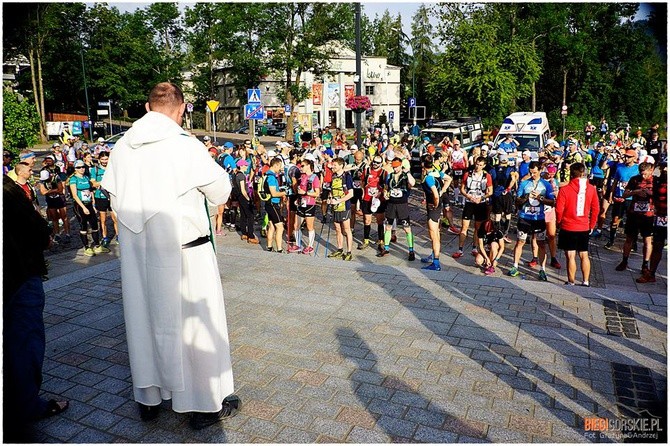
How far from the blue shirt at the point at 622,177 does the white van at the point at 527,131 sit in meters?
8.66

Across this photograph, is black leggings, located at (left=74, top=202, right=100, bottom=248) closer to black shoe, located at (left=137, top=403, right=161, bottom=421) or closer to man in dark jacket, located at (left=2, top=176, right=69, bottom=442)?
man in dark jacket, located at (left=2, top=176, right=69, bottom=442)

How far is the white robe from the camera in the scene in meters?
3.46

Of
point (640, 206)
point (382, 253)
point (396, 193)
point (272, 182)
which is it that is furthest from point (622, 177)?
point (272, 182)

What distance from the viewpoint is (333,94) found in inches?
2265

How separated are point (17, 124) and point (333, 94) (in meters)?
46.3

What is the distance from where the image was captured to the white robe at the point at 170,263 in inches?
136

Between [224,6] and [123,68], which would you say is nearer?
[224,6]

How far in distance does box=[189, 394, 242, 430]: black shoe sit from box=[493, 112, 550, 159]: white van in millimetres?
16643

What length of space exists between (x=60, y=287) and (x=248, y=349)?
370 centimetres

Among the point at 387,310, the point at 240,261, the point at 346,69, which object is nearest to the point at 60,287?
the point at 240,261

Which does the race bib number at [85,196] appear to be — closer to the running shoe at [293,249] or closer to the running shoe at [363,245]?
the running shoe at [293,249]

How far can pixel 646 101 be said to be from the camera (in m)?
48.2

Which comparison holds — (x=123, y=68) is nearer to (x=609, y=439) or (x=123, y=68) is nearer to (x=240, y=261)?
(x=240, y=261)

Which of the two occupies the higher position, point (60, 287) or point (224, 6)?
point (224, 6)
